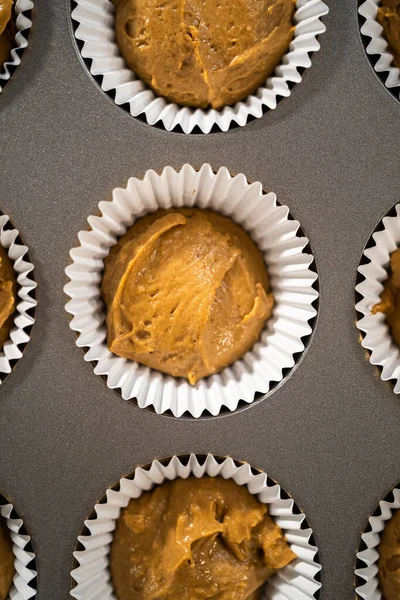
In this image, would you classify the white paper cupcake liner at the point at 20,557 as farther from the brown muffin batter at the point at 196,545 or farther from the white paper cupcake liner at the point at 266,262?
the white paper cupcake liner at the point at 266,262

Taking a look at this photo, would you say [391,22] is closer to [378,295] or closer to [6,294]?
[378,295]

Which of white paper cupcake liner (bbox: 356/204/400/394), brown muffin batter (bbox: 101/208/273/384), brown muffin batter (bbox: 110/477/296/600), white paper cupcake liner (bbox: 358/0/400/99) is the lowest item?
brown muffin batter (bbox: 110/477/296/600)

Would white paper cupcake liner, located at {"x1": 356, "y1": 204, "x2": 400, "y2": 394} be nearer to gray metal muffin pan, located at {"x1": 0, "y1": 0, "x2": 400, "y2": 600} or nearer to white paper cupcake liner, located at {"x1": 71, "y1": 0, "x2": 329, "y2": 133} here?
gray metal muffin pan, located at {"x1": 0, "y1": 0, "x2": 400, "y2": 600}

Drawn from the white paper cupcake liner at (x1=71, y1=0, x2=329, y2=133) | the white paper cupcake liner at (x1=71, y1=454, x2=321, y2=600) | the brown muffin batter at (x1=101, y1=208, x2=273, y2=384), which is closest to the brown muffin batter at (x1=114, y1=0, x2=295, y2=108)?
the white paper cupcake liner at (x1=71, y1=0, x2=329, y2=133)

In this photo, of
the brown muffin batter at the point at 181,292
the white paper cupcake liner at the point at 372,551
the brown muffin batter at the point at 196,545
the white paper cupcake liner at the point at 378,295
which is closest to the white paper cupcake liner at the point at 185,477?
the brown muffin batter at the point at 196,545

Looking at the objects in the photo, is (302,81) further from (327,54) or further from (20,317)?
(20,317)

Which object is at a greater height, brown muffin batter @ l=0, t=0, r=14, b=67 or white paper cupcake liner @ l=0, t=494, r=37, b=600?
brown muffin batter @ l=0, t=0, r=14, b=67
